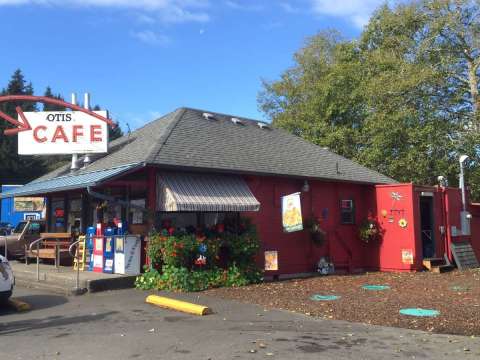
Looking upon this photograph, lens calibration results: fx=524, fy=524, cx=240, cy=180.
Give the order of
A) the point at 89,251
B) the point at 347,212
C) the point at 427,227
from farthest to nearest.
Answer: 1. the point at 427,227
2. the point at 347,212
3. the point at 89,251

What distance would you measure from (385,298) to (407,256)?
627 centimetres

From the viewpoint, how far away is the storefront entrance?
61.8ft

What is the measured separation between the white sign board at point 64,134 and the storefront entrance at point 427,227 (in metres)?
11.4

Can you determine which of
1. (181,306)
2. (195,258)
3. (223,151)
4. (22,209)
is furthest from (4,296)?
(22,209)

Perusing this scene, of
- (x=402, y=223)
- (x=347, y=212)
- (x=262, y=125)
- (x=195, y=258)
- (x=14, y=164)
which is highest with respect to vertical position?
(x=14, y=164)

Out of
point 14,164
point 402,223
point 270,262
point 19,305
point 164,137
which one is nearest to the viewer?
point 19,305

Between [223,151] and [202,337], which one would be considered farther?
[223,151]

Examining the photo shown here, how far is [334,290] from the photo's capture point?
1307 cm

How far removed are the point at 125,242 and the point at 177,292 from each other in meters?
2.13

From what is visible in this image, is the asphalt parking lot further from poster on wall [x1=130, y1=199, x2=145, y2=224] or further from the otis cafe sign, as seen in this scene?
the otis cafe sign

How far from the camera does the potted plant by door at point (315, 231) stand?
16.7 metres

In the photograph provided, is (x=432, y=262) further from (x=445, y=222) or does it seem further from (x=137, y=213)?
(x=137, y=213)

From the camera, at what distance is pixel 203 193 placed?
45.0 ft

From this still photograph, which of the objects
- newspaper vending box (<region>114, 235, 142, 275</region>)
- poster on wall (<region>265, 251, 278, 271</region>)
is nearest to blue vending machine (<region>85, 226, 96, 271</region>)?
newspaper vending box (<region>114, 235, 142, 275</region>)
